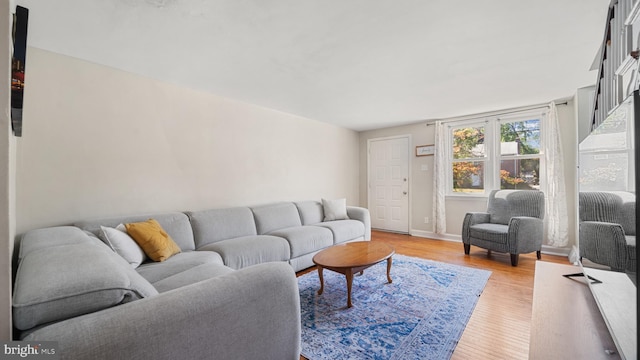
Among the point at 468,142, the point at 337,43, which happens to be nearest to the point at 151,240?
the point at 337,43

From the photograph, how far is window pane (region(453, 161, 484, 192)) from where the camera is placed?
446cm

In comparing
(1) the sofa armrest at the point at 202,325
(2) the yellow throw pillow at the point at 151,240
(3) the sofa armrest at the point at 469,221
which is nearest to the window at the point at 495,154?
(3) the sofa armrest at the point at 469,221

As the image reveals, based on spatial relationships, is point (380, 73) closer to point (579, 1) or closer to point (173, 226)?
point (579, 1)

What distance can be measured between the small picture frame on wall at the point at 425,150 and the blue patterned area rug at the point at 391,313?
2.36 m

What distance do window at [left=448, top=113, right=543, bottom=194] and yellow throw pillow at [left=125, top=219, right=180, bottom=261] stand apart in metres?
4.52

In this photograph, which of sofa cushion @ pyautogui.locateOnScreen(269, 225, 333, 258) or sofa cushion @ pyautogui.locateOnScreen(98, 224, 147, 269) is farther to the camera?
sofa cushion @ pyautogui.locateOnScreen(269, 225, 333, 258)

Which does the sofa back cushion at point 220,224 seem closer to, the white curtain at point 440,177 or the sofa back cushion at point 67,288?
the sofa back cushion at point 67,288

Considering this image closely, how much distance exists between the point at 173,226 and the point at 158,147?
35.9 inches

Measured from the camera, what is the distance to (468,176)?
4.58 m

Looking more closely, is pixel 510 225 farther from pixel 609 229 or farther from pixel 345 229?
pixel 609 229

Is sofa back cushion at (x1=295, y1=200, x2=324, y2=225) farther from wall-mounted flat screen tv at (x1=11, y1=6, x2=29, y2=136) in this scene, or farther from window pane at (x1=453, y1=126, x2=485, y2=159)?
wall-mounted flat screen tv at (x1=11, y1=6, x2=29, y2=136)

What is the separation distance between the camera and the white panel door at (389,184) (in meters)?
5.27

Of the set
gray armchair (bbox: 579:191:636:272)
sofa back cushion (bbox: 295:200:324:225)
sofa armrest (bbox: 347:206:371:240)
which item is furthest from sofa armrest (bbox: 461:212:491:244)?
gray armchair (bbox: 579:191:636:272)

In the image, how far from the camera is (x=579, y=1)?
160 centimetres
